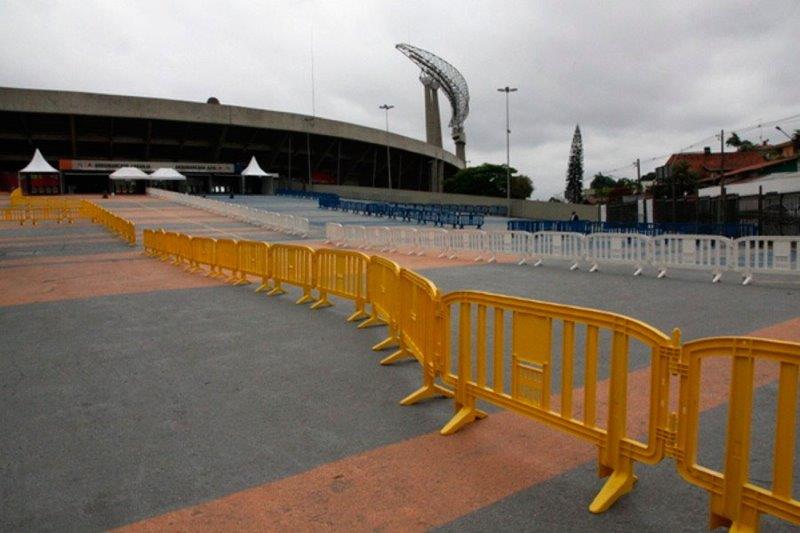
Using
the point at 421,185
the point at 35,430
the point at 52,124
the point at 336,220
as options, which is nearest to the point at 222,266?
the point at 35,430

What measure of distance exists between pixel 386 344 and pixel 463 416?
2.76 m

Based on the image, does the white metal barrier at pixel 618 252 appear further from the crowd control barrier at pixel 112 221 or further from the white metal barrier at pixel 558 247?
the crowd control barrier at pixel 112 221

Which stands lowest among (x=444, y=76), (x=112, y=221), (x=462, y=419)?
(x=462, y=419)

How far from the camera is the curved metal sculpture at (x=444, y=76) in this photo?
93625 mm

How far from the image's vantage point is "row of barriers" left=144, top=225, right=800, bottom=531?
9.48 feet

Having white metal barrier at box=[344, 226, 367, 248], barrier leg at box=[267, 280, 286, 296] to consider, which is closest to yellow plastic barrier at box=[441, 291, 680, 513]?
barrier leg at box=[267, 280, 286, 296]

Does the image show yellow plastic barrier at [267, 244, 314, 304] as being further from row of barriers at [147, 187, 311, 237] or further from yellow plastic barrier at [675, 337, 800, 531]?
row of barriers at [147, 187, 311, 237]

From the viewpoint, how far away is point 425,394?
537 centimetres

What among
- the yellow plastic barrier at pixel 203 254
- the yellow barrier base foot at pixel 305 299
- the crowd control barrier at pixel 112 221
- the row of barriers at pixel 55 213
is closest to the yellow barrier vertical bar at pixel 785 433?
the yellow barrier base foot at pixel 305 299

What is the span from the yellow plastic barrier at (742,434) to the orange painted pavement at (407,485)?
2.37ft

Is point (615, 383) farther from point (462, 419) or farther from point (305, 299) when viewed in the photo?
point (305, 299)

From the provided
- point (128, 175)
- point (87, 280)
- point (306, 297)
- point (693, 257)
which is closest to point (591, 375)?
point (306, 297)

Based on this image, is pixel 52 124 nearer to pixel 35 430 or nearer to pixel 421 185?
Result: pixel 421 185

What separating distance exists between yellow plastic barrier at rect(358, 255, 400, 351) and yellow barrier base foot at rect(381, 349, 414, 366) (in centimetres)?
29
